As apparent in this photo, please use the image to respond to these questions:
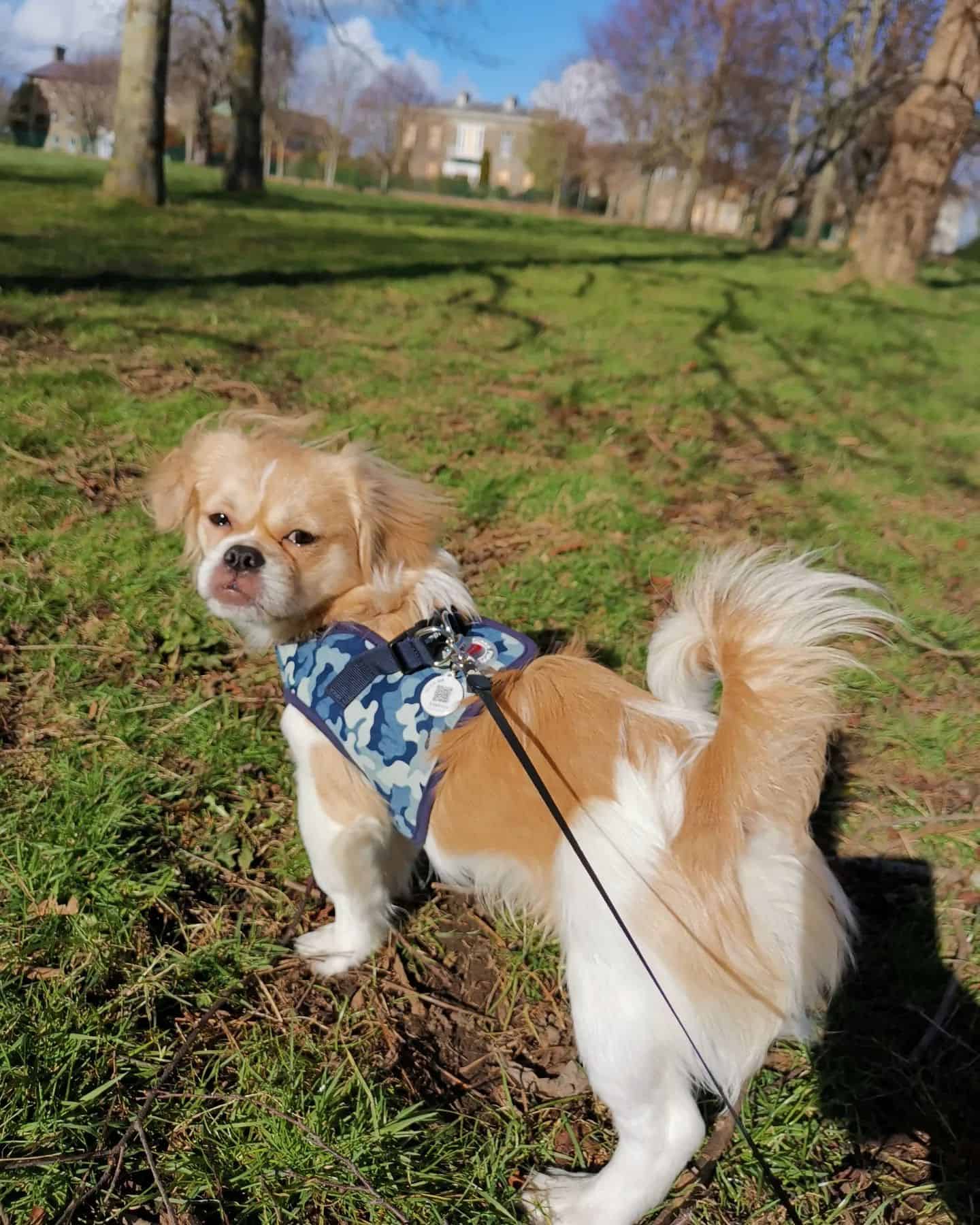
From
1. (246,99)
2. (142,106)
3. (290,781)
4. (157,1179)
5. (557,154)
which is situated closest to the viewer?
(157,1179)

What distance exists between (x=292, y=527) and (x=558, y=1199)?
1.90m

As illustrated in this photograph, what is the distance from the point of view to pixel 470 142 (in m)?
96.0

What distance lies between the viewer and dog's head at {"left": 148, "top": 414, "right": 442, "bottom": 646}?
237cm

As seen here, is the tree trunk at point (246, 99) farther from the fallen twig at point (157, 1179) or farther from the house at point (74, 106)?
the house at point (74, 106)

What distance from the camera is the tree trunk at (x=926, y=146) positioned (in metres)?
10.3

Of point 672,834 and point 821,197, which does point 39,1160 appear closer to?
point 672,834

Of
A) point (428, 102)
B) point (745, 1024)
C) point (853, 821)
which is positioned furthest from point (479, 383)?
point (428, 102)

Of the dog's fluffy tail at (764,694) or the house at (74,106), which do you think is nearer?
the dog's fluffy tail at (764,694)

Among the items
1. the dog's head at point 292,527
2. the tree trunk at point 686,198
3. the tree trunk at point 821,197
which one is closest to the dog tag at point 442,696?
the dog's head at point 292,527

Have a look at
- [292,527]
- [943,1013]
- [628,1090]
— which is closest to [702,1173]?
[628,1090]

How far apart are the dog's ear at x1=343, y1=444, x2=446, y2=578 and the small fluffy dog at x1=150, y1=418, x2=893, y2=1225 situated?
33 centimetres

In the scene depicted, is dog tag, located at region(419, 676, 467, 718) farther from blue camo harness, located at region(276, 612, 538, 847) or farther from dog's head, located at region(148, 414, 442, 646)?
dog's head, located at region(148, 414, 442, 646)

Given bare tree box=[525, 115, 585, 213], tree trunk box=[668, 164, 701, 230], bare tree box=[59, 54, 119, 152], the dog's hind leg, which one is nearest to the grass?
the dog's hind leg

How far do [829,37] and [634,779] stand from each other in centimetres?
2480
